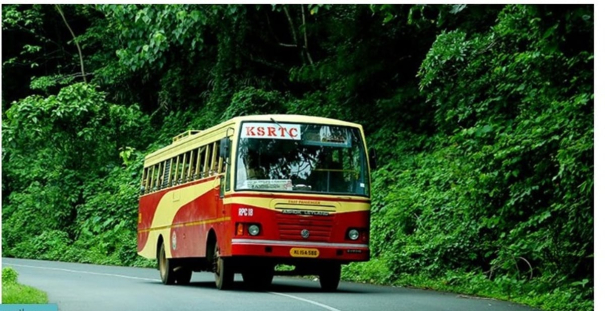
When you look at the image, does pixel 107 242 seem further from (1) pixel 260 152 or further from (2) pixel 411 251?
(1) pixel 260 152

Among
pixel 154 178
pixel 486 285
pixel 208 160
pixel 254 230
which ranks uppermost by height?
pixel 154 178

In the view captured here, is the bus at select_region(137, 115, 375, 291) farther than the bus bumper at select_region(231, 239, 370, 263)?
Yes

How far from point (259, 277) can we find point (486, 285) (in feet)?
13.9

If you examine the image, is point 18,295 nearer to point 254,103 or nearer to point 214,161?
point 214,161

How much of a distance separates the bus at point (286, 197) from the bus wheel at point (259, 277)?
6cm

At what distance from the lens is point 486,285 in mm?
19766

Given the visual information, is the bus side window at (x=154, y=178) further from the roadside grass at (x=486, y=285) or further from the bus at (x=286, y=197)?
the bus at (x=286, y=197)

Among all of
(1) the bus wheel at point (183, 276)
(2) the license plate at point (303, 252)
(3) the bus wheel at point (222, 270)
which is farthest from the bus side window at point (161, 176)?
(2) the license plate at point (303, 252)

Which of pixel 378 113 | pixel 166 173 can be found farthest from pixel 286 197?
pixel 378 113

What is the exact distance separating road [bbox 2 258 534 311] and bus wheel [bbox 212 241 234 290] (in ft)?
0.61

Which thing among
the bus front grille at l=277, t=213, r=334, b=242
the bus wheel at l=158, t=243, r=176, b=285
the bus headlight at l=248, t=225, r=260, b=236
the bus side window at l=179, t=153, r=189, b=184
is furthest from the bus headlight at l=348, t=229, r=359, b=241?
the bus wheel at l=158, t=243, r=176, b=285

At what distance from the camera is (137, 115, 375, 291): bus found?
18.7 m

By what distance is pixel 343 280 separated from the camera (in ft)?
79.9

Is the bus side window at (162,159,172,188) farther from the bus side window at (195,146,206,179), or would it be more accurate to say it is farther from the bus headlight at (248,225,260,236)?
the bus headlight at (248,225,260,236)
